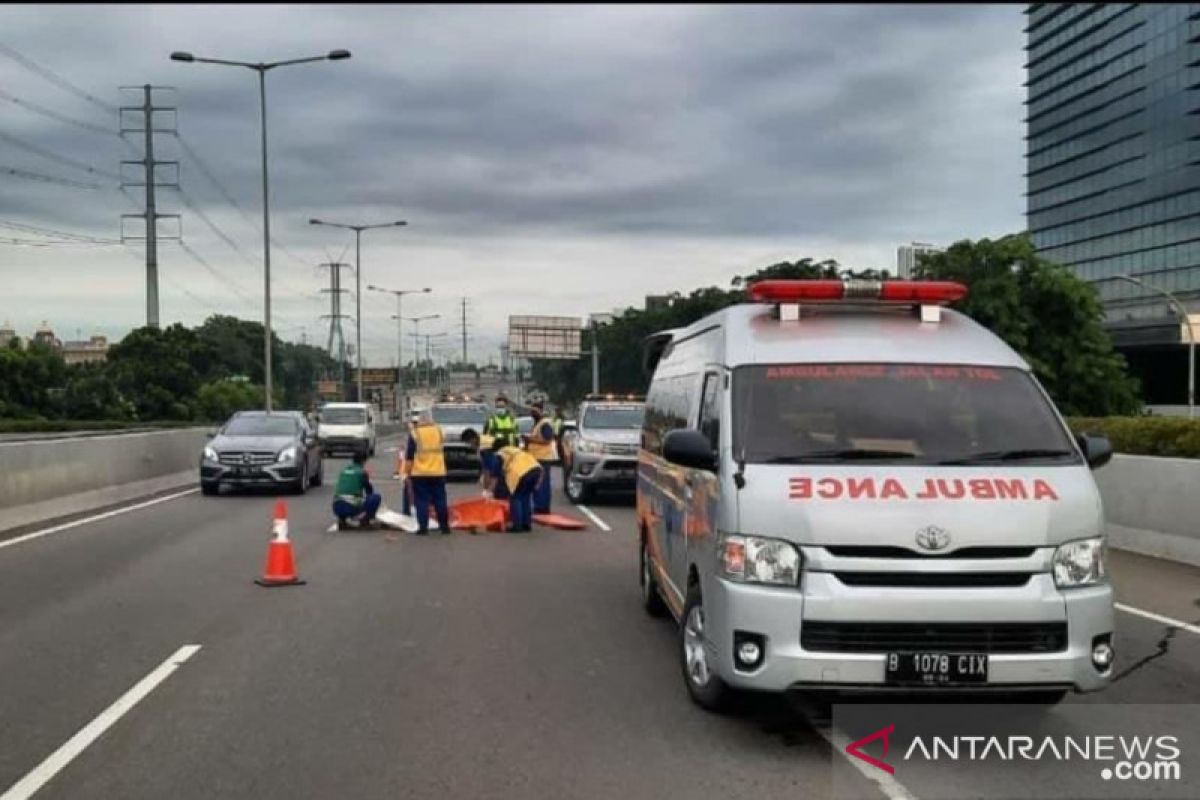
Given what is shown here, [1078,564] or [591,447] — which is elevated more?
[1078,564]

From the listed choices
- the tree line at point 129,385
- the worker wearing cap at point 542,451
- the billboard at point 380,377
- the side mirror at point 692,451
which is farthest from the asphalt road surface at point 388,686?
the billboard at point 380,377

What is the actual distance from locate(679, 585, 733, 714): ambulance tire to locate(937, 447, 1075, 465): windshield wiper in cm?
151

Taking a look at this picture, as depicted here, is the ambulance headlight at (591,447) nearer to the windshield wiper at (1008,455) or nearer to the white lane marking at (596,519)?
the white lane marking at (596,519)

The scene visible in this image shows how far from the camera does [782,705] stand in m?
6.79

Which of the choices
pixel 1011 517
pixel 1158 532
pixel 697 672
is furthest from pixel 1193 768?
pixel 1158 532

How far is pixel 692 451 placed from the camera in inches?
247

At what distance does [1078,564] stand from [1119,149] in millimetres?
136549

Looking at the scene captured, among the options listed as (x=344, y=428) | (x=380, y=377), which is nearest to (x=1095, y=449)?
(x=344, y=428)

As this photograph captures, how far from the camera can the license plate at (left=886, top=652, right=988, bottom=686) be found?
216 inches

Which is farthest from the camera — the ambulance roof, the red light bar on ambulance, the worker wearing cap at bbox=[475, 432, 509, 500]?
the worker wearing cap at bbox=[475, 432, 509, 500]

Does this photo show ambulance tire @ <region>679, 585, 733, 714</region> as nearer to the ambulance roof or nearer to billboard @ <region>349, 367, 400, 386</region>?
the ambulance roof

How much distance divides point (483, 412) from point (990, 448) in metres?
23.2

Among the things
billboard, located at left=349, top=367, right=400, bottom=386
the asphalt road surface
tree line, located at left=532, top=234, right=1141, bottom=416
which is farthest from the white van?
billboard, located at left=349, top=367, right=400, bottom=386

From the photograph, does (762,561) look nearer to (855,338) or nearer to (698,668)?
(698,668)
